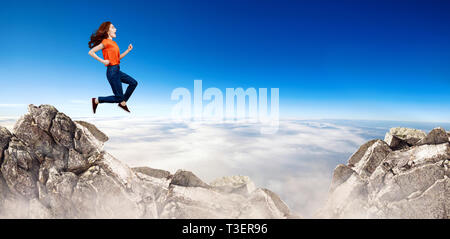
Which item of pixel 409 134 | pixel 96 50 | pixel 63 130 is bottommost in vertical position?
pixel 409 134

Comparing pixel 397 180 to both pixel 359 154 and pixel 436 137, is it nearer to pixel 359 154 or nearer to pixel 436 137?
pixel 436 137

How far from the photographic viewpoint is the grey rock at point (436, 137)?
12477 mm

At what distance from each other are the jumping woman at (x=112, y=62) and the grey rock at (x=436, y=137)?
18.3 metres

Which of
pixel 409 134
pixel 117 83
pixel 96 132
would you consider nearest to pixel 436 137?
pixel 409 134

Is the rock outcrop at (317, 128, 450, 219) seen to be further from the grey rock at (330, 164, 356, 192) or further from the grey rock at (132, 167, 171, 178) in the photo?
the grey rock at (132, 167, 171, 178)

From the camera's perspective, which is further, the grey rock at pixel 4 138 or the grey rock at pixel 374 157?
the grey rock at pixel 374 157

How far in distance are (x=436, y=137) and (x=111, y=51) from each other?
63.1 ft

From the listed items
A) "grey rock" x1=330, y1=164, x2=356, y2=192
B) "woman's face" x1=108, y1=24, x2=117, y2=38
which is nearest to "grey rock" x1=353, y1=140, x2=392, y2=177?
"grey rock" x1=330, y1=164, x2=356, y2=192

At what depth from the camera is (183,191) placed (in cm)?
1567

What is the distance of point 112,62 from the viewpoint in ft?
18.7

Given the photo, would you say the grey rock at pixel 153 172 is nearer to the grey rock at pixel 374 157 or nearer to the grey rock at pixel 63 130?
the grey rock at pixel 63 130

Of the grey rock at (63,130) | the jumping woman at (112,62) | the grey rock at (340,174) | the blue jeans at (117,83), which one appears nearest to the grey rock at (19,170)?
the grey rock at (63,130)

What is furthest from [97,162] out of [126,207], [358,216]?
[358,216]

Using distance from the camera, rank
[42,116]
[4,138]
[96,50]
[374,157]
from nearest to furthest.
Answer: [96,50] < [4,138] < [42,116] < [374,157]
